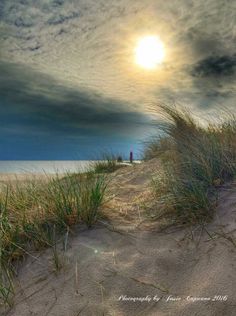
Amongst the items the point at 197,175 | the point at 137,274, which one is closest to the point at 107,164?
the point at 197,175

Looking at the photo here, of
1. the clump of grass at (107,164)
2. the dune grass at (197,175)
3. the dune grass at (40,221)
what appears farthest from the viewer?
the clump of grass at (107,164)

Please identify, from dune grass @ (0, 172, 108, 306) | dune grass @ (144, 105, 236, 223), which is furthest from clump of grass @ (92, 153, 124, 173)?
dune grass @ (0, 172, 108, 306)

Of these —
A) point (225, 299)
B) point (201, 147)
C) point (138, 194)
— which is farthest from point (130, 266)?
point (201, 147)

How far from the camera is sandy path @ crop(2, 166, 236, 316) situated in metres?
1.78

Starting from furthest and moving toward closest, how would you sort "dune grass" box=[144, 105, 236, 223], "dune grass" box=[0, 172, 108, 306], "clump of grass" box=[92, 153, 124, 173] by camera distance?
"clump of grass" box=[92, 153, 124, 173]
"dune grass" box=[144, 105, 236, 223]
"dune grass" box=[0, 172, 108, 306]

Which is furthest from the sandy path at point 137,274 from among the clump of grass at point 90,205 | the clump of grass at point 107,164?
the clump of grass at point 107,164

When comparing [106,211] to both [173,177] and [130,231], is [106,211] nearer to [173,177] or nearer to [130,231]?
[130,231]

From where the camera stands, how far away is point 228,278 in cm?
184

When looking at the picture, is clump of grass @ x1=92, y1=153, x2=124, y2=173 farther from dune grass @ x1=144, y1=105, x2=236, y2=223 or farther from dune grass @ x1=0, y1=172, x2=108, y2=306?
dune grass @ x1=0, y1=172, x2=108, y2=306

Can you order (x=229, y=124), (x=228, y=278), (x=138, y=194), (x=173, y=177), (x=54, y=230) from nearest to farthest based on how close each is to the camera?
(x=228, y=278)
(x=54, y=230)
(x=173, y=177)
(x=138, y=194)
(x=229, y=124)

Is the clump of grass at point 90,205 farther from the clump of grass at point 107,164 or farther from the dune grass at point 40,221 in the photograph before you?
the clump of grass at point 107,164

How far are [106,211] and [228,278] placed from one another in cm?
126

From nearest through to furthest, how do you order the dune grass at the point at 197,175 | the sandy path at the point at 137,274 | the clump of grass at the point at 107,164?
the sandy path at the point at 137,274 → the dune grass at the point at 197,175 → the clump of grass at the point at 107,164

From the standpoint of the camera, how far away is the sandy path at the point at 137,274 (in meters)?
1.78
